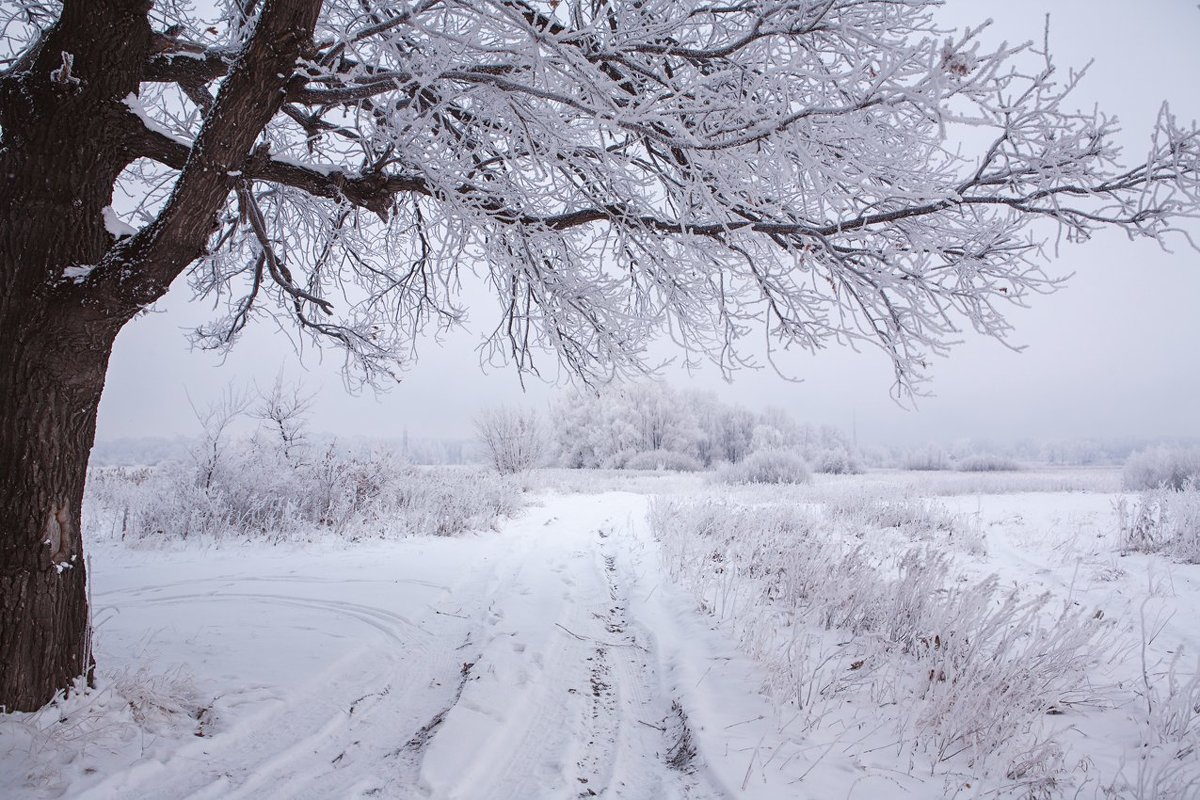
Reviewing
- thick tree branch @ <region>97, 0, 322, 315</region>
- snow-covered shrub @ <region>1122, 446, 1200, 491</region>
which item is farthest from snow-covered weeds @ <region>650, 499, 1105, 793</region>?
snow-covered shrub @ <region>1122, 446, 1200, 491</region>

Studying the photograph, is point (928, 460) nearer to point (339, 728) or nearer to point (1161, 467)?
point (1161, 467)

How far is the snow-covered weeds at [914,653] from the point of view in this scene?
8.79ft

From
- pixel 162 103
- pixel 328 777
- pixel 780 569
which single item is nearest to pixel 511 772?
pixel 328 777

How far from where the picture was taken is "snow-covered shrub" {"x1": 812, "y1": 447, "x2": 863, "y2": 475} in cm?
3303

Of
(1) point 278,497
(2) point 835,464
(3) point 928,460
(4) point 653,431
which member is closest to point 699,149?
(1) point 278,497

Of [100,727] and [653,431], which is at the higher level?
[653,431]

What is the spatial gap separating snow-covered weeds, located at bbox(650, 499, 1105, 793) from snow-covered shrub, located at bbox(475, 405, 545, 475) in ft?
56.4

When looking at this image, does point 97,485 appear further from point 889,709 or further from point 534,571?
point 889,709

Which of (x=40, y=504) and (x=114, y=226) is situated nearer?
(x=40, y=504)

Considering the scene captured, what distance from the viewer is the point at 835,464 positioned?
3331 cm

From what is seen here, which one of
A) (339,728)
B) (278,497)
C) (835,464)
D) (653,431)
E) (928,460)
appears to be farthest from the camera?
(653,431)

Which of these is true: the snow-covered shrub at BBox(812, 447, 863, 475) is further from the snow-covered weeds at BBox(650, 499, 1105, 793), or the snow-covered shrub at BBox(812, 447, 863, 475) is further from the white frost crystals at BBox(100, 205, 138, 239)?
the white frost crystals at BBox(100, 205, 138, 239)

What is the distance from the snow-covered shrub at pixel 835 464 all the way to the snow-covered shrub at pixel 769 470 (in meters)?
9.76

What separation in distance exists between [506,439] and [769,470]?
440 inches
